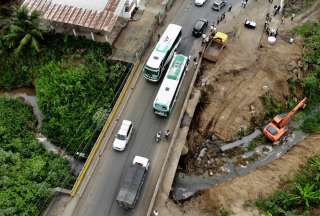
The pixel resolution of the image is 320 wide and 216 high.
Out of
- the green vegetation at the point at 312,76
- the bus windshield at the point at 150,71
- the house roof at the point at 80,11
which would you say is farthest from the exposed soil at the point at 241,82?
the house roof at the point at 80,11

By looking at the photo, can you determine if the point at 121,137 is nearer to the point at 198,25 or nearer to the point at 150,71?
the point at 150,71

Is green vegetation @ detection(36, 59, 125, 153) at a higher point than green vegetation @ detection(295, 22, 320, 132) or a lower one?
lower

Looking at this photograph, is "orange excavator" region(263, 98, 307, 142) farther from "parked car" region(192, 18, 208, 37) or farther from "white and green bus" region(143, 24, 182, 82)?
"parked car" region(192, 18, 208, 37)

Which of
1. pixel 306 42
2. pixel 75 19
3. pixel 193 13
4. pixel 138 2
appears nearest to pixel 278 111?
pixel 306 42

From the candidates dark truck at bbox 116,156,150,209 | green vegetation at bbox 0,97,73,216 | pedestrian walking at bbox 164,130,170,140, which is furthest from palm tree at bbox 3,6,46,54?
dark truck at bbox 116,156,150,209

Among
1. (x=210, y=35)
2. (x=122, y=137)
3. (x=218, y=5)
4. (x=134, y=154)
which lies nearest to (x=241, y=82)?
(x=210, y=35)

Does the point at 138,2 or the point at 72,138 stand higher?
the point at 138,2

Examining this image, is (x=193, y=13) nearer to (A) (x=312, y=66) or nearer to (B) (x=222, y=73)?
(B) (x=222, y=73)
